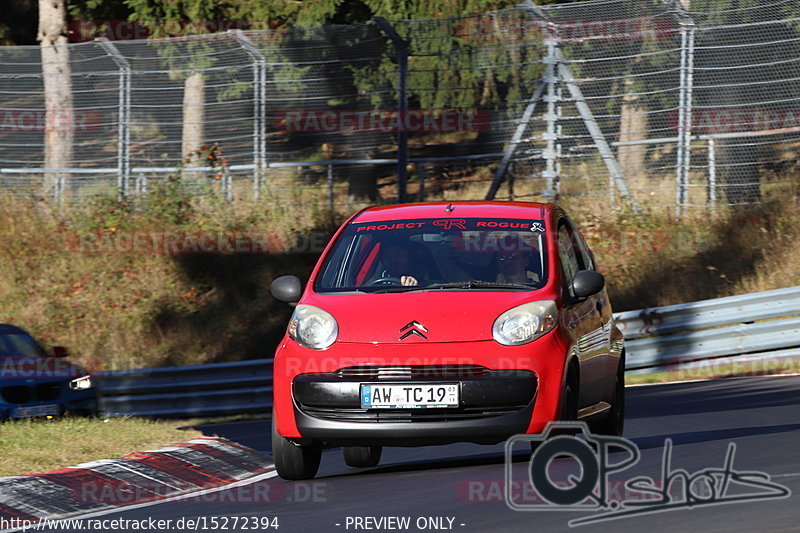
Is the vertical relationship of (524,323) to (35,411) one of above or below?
above

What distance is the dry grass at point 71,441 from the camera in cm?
959

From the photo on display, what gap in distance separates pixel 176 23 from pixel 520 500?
21.8 metres

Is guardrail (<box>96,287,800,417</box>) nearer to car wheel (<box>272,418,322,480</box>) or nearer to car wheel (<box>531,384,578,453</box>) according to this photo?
car wheel (<box>531,384,578,453</box>)

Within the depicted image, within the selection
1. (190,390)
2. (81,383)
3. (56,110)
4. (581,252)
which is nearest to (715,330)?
(581,252)

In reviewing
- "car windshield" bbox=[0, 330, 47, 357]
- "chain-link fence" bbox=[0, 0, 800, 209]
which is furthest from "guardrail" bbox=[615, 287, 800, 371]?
A: "car windshield" bbox=[0, 330, 47, 357]

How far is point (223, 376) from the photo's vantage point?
62.2 feet

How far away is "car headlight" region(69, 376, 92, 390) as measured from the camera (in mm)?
15641

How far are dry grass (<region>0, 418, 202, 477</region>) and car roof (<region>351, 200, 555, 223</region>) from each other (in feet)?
8.28

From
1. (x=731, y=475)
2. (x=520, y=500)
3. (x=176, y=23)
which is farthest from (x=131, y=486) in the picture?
(x=176, y=23)

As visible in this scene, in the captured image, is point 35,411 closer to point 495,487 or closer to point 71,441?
point 71,441

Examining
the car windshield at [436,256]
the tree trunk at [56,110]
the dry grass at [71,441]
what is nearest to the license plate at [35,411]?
the dry grass at [71,441]

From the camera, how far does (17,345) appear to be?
16.5m

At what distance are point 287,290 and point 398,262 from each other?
2.49 feet

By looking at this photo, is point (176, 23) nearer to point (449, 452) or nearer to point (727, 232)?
point (727, 232)
